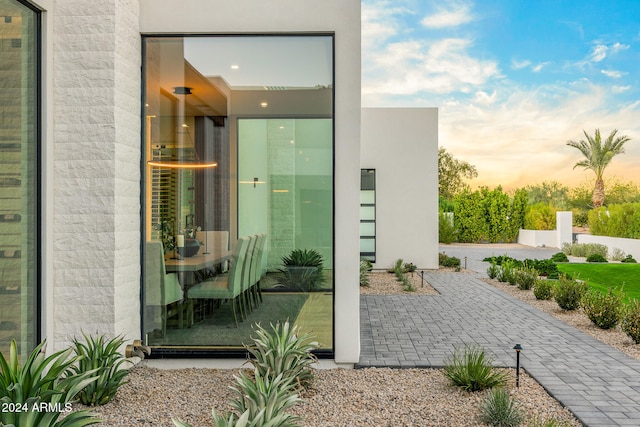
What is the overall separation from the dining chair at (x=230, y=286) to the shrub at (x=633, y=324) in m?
4.47

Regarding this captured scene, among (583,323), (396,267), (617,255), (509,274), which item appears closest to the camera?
(583,323)

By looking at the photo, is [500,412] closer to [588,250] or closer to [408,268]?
[408,268]

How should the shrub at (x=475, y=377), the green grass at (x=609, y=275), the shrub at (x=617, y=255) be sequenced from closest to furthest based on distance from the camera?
the shrub at (x=475, y=377), the green grass at (x=609, y=275), the shrub at (x=617, y=255)

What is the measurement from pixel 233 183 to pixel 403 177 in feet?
29.2

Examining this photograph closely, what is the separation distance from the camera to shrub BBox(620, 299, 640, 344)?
576 centimetres

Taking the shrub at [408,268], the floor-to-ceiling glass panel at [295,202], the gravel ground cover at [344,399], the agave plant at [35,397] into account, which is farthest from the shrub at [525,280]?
the agave plant at [35,397]

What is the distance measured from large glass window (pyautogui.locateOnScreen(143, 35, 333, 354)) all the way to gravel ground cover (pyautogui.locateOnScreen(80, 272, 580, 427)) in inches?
19.8

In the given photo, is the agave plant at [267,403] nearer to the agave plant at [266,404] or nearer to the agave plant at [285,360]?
the agave plant at [266,404]

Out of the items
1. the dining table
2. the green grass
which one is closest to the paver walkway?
the dining table

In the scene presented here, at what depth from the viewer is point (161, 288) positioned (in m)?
5.01

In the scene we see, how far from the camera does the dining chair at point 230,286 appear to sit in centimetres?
502

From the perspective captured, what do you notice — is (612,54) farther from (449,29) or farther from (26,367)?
(26,367)

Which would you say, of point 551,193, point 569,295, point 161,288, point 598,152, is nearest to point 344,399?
point 161,288

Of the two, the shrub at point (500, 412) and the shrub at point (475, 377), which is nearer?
the shrub at point (500, 412)
